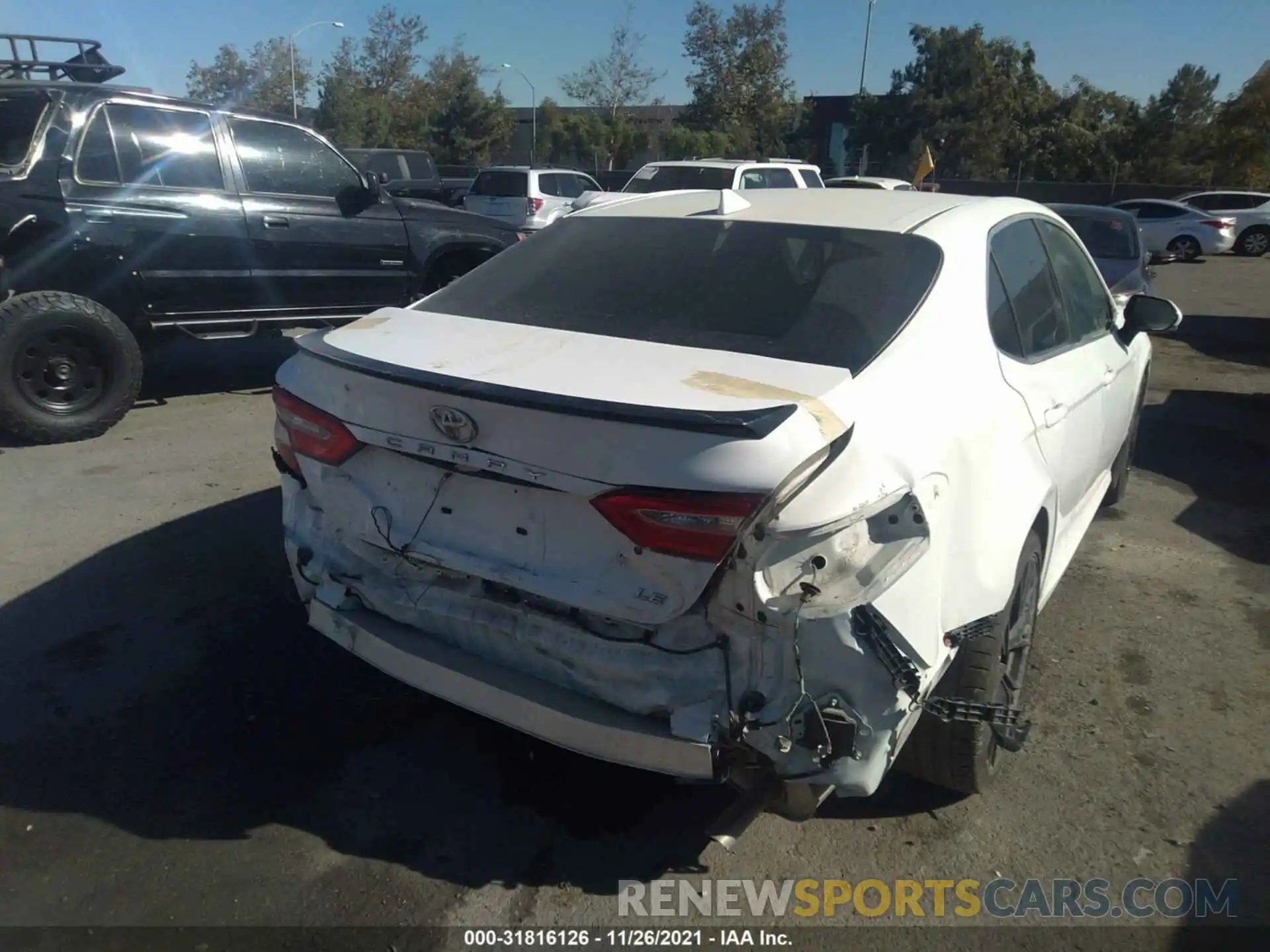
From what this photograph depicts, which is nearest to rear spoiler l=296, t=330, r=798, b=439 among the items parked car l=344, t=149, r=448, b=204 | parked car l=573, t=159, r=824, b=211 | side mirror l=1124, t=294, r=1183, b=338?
side mirror l=1124, t=294, r=1183, b=338

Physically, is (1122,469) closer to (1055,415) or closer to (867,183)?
(1055,415)

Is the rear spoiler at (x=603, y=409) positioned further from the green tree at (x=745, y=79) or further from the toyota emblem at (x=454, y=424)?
the green tree at (x=745, y=79)

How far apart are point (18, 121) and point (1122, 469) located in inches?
263

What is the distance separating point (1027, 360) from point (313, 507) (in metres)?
2.20

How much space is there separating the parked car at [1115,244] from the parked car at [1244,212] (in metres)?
15.8

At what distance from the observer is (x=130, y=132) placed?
6.27m

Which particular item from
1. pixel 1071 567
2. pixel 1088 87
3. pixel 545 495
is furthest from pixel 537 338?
pixel 1088 87

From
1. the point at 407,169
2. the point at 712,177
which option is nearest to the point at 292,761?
the point at 712,177

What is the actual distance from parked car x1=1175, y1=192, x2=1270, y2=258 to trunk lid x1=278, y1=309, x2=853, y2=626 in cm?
2543

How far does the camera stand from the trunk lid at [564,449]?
2.12 m

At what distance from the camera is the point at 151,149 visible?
636cm

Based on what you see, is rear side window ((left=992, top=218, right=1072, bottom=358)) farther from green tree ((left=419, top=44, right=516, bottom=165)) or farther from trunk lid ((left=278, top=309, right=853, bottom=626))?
green tree ((left=419, top=44, right=516, bottom=165))

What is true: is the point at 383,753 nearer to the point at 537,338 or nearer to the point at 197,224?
the point at 537,338

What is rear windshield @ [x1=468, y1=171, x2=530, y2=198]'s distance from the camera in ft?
58.5
